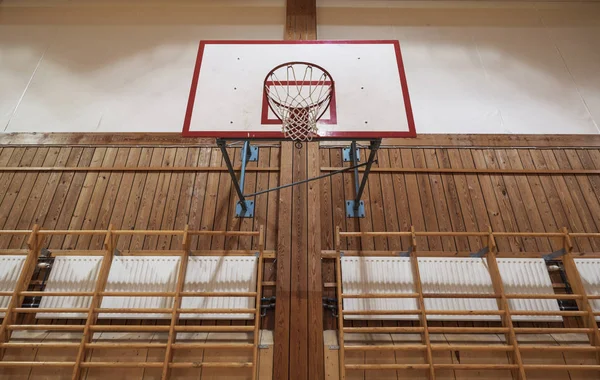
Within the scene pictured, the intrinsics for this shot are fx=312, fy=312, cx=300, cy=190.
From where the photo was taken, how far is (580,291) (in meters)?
2.97

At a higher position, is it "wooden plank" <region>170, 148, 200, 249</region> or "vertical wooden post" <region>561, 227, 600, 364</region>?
"wooden plank" <region>170, 148, 200, 249</region>

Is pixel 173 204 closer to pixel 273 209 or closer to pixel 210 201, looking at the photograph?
pixel 210 201

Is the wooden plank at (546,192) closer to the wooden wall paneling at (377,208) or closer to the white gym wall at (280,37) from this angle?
the white gym wall at (280,37)

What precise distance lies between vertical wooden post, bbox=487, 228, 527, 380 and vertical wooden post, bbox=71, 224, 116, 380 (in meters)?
3.70

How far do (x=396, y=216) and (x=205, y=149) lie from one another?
2608 mm

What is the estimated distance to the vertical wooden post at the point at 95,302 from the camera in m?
2.63

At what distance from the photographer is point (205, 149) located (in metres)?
4.20

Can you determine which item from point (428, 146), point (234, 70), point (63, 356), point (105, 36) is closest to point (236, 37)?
point (105, 36)

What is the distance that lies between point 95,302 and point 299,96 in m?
2.66

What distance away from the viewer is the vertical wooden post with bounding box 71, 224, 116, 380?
2.63m

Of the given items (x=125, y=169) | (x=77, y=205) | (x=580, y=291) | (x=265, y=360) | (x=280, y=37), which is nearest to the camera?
(x=265, y=360)

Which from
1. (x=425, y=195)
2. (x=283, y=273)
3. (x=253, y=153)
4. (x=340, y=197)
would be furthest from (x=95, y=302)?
(x=425, y=195)

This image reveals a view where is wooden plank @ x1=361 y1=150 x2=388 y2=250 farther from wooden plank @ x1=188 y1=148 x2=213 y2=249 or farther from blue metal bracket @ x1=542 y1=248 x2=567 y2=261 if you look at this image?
wooden plank @ x1=188 y1=148 x2=213 y2=249

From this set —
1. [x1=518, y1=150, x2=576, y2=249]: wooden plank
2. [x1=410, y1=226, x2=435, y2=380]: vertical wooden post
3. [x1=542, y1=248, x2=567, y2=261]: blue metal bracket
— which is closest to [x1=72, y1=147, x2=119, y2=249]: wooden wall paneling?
[x1=410, y1=226, x2=435, y2=380]: vertical wooden post
